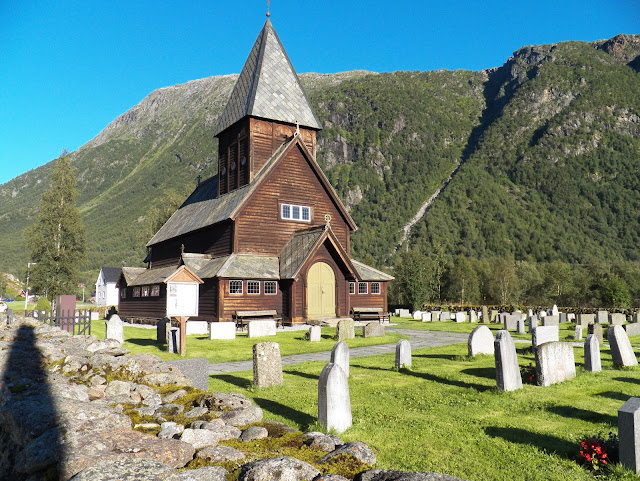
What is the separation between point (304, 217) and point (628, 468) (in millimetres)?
28433

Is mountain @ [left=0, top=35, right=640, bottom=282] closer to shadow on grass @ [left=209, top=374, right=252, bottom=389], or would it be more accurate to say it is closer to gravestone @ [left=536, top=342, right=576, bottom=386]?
shadow on grass @ [left=209, top=374, right=252, bottom=389]

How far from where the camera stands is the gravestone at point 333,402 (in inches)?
271

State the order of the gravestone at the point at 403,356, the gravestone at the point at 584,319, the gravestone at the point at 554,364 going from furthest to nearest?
the gravestone at the point at 584,319, the gravestone at the point at 403,356, the gravestone at the point at 554,364

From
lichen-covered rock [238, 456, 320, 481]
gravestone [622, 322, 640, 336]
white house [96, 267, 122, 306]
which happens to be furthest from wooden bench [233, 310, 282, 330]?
white house [96, 267, 122, 306]

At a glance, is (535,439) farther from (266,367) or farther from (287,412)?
(266,367)

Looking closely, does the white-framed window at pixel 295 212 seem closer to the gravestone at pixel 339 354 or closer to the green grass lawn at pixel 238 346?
the green grass lawn at pixel 238 346

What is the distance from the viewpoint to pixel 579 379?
34.7ft

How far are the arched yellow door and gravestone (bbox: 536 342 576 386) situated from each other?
19722 millimetres

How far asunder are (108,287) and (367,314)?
78.9 metres

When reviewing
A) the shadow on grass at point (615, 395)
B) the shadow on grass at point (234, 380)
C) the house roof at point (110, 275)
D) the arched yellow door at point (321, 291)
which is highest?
the house roof at point (110, 275)

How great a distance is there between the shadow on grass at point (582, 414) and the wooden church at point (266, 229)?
20.7 meters

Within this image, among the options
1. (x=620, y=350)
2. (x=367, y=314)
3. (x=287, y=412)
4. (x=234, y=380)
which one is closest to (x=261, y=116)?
(x=367, y=314)

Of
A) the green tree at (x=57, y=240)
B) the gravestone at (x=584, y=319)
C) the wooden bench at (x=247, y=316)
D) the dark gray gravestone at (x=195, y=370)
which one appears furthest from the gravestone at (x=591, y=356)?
the green tree at (x=57, y=240)

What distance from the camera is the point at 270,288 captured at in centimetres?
2916
